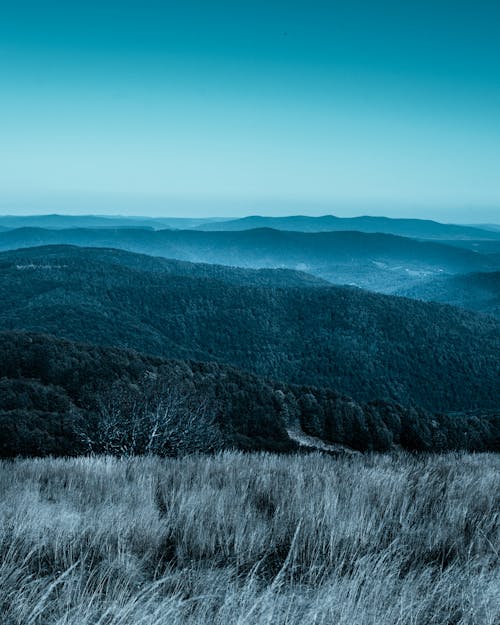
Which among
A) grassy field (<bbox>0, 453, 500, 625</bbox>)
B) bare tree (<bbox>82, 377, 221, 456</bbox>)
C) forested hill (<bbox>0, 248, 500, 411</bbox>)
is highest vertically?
grassy field (<bbox>0, 453, 500, 625</bbox>)

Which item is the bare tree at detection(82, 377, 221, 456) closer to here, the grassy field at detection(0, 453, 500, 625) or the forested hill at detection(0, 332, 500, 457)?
the forested hill at detection(0, 332, 500, 457)

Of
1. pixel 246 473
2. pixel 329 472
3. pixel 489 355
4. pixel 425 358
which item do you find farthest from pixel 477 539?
pixel 489 355

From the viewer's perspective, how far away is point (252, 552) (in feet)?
8.54

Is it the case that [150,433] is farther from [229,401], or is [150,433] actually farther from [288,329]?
[288,329]

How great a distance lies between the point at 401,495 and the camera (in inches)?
147

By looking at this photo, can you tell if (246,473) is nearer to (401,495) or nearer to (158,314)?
(401,495)

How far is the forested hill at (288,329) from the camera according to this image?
84.4 metres

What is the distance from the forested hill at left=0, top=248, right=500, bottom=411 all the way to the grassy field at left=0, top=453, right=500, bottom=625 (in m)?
72.2

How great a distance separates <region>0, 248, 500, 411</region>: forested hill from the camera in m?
84.4

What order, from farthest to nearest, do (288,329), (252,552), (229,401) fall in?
(288,329) < (229,401) < (252,552)

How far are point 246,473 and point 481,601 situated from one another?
2.87m

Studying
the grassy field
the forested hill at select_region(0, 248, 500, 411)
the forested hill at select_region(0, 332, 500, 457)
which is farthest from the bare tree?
the forested hill at select_region(0, 248, 500, 411)

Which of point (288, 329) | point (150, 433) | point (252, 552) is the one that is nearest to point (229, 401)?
point (150, 433)

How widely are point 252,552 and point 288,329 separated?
3977 inches
